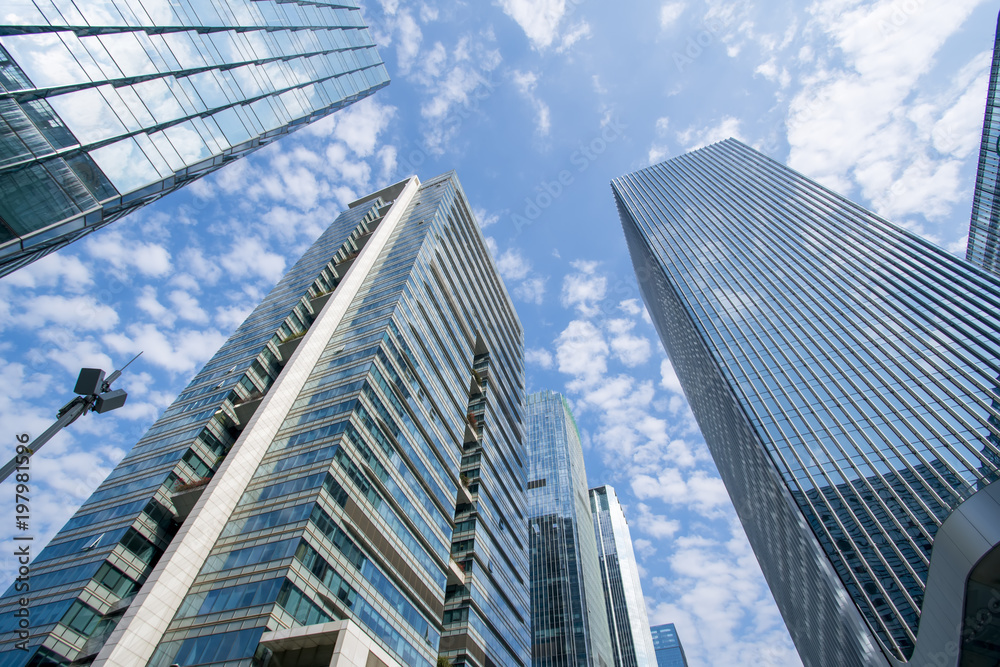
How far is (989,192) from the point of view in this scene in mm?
86562

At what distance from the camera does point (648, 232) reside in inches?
4451

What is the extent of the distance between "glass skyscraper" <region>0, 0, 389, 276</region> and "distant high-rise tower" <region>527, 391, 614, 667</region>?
92.1 metres

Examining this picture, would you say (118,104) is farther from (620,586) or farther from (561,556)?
→ (620,586)

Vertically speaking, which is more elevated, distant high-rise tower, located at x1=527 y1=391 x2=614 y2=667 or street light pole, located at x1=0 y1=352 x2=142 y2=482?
distant high-rise tower, located at x1=527 y1=391 x2=614 y2=667

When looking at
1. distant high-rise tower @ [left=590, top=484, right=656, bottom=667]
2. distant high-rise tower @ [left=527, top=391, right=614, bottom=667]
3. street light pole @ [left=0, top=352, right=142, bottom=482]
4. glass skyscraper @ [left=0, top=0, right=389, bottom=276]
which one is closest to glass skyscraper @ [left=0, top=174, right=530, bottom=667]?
street light pole @ [left=0, top=352, right=142, bottom=482]

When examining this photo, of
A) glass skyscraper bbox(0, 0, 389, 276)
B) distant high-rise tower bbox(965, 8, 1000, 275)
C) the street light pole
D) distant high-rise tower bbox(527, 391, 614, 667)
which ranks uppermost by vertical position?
distant high-rise tower bbox(965, 8, 1000, 275)

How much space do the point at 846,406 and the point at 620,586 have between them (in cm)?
10890

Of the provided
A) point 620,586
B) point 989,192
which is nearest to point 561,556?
→ point 620,586

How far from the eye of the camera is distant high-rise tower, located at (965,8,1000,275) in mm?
80375

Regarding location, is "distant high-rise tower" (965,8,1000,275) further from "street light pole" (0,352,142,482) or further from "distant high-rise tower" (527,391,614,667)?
"street light pole" (0,352,142,482)

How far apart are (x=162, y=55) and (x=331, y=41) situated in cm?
2453

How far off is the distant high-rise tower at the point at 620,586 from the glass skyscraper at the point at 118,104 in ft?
490

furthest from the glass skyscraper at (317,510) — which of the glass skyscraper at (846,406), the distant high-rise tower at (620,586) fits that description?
the distant high-rise tower at (620,586)

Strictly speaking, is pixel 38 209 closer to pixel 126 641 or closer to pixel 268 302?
pixel 126 641
